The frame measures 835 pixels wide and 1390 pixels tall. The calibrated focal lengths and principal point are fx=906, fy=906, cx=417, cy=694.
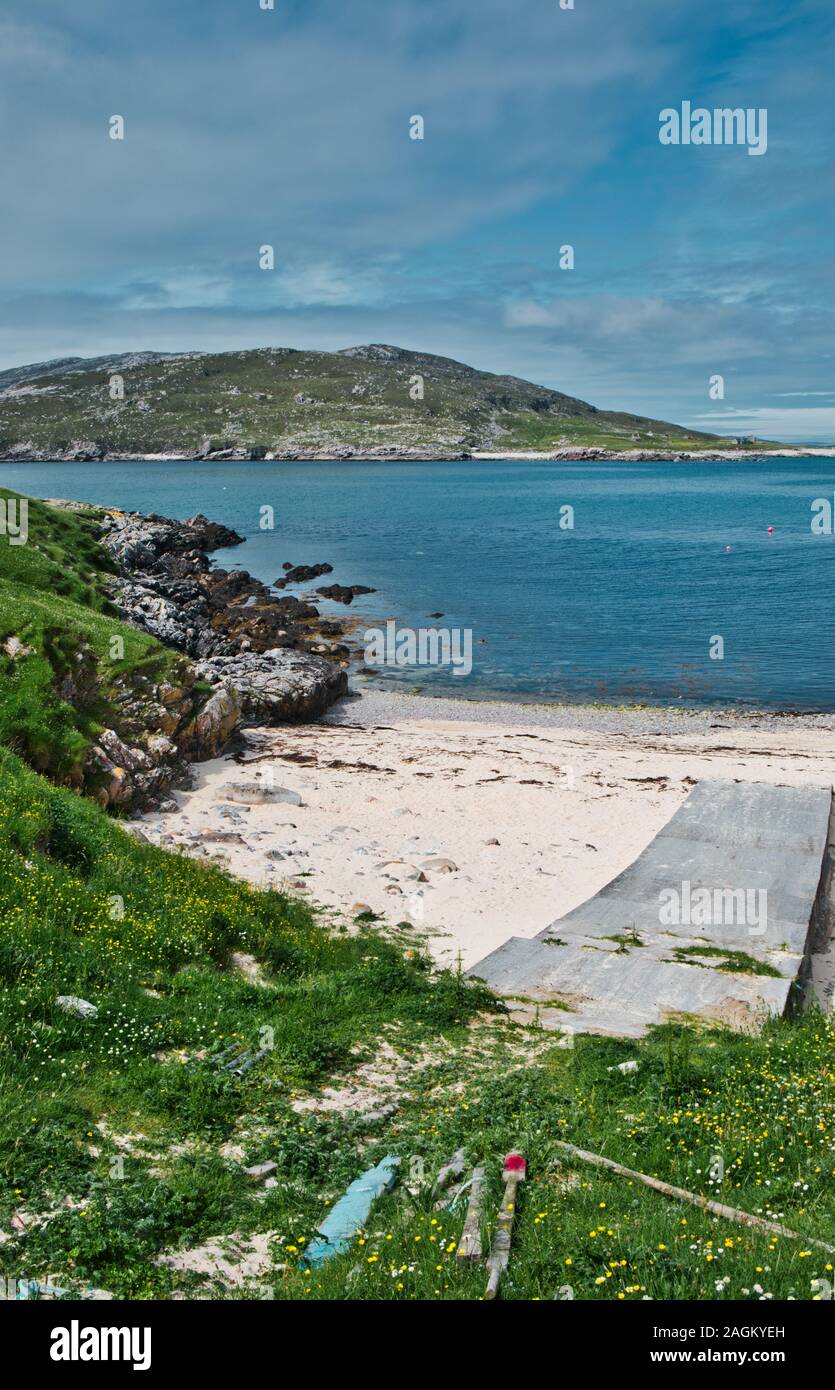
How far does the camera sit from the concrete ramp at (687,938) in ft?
43.2

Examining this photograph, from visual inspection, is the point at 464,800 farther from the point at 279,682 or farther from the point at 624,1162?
the point at 624,1162

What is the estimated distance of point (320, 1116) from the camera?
9633 mm

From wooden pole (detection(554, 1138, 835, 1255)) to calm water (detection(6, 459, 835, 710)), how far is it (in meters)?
30.7

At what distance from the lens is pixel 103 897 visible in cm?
1302

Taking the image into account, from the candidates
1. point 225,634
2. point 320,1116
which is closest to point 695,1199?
point 320,1116

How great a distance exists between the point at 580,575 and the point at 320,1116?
63.1m

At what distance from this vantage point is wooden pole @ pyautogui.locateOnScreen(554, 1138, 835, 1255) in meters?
7.13

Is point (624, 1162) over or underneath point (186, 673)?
underneath

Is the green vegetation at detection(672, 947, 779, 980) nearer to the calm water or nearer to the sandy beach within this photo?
the sandy beach

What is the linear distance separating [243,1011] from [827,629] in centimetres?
4595

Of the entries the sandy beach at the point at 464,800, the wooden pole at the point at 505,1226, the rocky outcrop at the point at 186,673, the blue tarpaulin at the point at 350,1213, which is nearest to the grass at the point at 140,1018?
the blue tarpaulin at the point at 350,1213

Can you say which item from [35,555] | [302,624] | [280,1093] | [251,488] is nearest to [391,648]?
[302,624]

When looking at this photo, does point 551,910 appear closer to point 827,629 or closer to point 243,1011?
point 243,1011

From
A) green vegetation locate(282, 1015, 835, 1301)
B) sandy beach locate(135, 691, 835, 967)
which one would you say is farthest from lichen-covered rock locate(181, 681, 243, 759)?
green vegetation locate(282, 1015, 835, 1301)
